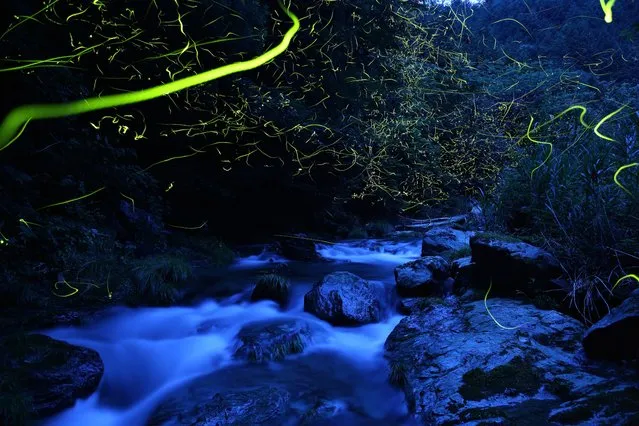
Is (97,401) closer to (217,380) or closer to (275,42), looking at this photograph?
(217,380)

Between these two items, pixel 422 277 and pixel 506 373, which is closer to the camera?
pixel 506 373

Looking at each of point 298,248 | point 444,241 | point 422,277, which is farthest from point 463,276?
point 298,248

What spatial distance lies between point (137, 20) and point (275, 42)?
4.80 meters

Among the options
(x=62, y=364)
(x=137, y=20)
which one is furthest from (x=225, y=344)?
(x=137, y=20)

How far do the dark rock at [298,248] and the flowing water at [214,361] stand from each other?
10.4 ft

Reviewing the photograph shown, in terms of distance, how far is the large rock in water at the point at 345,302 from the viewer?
5949mm

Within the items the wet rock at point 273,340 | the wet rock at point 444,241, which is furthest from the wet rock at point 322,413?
the wet rock at point 444,241

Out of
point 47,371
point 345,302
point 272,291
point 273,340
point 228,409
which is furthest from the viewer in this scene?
point 272,291

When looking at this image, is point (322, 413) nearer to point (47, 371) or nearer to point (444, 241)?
point (47, 371)

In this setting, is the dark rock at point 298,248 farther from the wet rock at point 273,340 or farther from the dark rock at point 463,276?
the wet rock at point 273,340

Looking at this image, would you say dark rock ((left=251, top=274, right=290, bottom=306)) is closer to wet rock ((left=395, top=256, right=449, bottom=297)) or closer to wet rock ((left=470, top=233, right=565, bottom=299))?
wet rock ((left=395, top=256, right=449, bottom=297))

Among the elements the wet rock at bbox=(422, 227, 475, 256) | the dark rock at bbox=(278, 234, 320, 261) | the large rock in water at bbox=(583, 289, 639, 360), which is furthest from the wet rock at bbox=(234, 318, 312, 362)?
the dark rock at bbox=(278, 234, 320, 261)

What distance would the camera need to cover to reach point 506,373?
3.54 metres

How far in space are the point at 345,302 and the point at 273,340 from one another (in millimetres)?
1272
